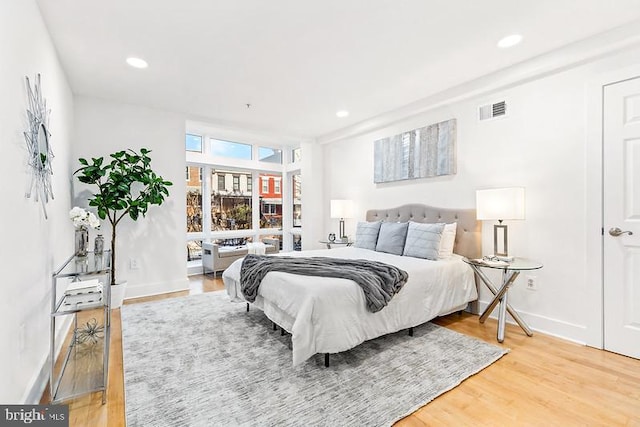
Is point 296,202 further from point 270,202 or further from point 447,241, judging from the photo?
point 447,241

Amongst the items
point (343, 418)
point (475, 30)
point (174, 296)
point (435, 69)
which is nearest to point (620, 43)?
point (475, 30)

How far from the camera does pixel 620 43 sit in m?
2.41

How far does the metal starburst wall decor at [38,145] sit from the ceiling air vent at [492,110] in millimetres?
3947

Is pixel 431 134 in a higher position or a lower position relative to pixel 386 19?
lower

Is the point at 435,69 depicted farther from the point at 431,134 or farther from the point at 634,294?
the point at 634,294

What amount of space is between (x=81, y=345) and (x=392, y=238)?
10.8 feet

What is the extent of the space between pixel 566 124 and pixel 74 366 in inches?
179

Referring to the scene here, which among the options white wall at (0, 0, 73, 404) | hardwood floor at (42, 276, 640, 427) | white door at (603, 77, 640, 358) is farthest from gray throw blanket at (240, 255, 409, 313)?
white door at (603, 77, 640, 358)

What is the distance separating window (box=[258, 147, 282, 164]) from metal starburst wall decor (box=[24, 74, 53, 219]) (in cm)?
436

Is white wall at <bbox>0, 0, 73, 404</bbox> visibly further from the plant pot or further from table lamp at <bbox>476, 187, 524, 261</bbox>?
table lamp at <bbox>476, 187, 524, 261</bbox>

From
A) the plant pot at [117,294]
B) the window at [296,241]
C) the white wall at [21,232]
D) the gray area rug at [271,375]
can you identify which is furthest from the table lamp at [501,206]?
the window at [296,241]

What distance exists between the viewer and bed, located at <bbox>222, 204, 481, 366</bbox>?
2.11 meters

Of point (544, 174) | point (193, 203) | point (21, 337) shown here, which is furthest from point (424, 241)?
point (193, 203)

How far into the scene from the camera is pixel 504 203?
2854 mm
